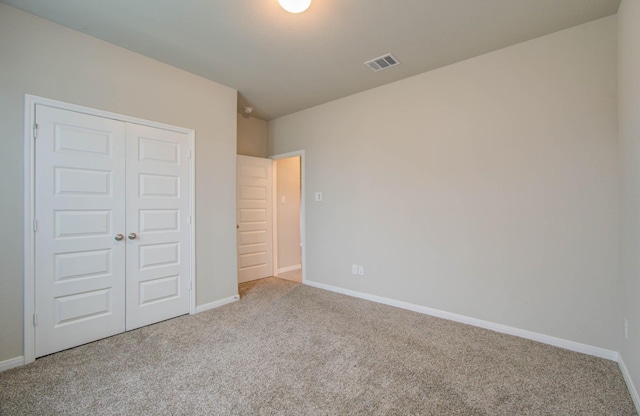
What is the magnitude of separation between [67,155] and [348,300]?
11.1 ft

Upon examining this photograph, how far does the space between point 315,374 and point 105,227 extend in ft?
7.80

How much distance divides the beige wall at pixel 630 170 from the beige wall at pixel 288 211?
4278 millimetres

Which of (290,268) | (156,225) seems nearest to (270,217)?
(290,268)

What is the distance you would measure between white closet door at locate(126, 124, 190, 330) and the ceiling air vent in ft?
7.49

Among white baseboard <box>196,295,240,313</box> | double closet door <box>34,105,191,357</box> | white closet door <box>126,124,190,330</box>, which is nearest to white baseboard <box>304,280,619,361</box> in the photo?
white baseboard <box>196,295,240,313</box>

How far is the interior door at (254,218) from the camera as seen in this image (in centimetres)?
459

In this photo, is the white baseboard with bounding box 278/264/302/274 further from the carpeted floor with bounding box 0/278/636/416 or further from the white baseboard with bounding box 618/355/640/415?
the white baseboard with bounding box 618/355/640/415

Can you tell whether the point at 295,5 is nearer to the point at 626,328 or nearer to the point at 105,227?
the point at 105,227

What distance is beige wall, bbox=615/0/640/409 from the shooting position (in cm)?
176

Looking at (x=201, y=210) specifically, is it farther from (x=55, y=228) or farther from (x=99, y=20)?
(x=99, y=20)

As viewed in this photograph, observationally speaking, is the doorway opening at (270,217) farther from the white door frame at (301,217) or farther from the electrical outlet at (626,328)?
the electrical outlet at (626,328)

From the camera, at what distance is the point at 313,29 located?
97.0 inches

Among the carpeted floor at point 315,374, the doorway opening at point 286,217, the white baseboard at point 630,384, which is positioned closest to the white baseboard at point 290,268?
the doorway opening at point 286,217

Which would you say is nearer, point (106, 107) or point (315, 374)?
point (315, 374)
